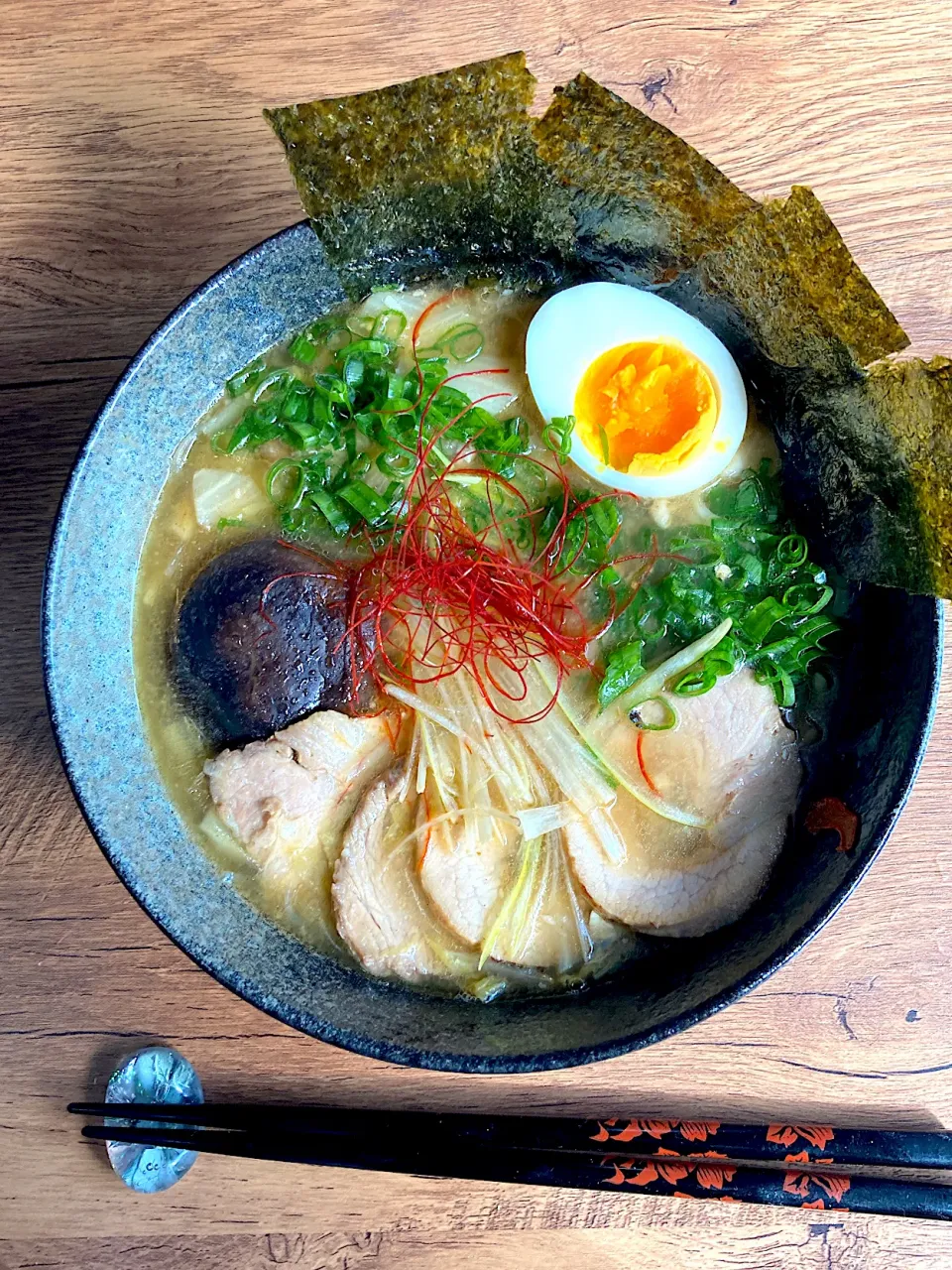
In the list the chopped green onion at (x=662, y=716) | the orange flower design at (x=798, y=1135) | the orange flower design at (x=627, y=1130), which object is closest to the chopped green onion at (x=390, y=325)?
the chopped green onion at (x=662, y=716)

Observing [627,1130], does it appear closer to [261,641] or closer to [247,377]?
[261,641]

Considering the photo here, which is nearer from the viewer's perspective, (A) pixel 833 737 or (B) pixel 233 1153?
(B) pixel 233 1153

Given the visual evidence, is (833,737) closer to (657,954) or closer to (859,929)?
(859,929)

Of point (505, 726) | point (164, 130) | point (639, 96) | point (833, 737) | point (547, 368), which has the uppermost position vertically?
point (164, 130)

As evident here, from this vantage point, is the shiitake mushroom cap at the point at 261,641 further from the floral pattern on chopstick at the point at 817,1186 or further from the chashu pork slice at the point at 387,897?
the floral pattern on chopstick at the point at 817,1186

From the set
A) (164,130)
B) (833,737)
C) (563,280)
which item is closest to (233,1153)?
(833,737)
